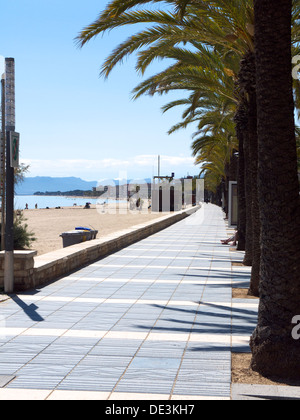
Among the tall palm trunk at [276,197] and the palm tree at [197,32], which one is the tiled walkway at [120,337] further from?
the palm tree at [197,32]

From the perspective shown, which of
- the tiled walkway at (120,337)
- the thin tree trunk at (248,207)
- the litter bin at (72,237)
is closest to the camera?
the tiled walkway at (120,337)

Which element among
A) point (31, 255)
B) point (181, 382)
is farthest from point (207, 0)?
point (181, 382)

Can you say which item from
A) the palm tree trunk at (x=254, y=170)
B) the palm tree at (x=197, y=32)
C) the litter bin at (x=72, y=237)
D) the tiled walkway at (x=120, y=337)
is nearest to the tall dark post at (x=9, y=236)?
the tiled walkway at (x=120, y=337)

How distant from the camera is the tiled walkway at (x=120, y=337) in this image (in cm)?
496

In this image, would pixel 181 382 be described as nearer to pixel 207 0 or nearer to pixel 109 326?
pixel 109 326

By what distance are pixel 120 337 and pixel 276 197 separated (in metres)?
2.54

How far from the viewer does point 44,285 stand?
10078 millimetres

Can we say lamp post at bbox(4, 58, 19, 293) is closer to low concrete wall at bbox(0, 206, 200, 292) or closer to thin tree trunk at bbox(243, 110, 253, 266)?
low concrete wall at bbox(0, 206, 200, 292)

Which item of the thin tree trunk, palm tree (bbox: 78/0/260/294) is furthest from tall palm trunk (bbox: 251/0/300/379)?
the thin tree trunk

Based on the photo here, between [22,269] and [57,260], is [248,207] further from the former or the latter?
[22,269]

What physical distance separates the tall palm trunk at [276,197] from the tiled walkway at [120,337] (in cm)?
56

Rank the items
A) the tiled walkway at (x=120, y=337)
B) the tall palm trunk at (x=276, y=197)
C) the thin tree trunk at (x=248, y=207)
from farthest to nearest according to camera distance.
Result: 1. the thin tree trunk at (x=248, y=207)
2. the tall palm trunk at (x=276, y=197)
3. the tiled walkway at (x=120, y=337)

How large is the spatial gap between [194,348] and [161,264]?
732cm

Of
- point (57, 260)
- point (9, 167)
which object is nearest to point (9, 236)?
point (9, 167)
